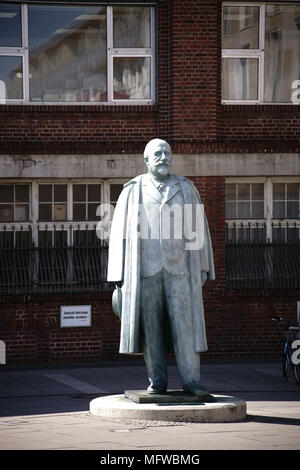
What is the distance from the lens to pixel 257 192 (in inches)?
917

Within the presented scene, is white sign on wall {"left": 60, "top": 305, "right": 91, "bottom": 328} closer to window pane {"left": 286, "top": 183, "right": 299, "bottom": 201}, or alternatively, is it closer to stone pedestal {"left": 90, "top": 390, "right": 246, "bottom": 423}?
window pane {"left": 286, "top": 183, "right": 299, "bottom": 201}

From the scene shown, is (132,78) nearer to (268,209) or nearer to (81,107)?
(81,107)

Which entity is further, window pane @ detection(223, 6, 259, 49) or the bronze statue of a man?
window pane @ detection(223, 6, 259, 49)

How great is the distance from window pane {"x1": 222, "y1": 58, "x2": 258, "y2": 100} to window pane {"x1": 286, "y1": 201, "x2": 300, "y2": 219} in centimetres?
222

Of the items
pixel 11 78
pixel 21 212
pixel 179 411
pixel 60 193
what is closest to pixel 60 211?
pixel 60 193

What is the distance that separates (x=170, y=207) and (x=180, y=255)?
58 cm

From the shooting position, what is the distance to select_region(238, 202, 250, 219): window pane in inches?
912

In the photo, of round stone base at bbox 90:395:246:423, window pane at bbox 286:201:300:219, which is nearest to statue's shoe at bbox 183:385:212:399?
round stone base at bbox 90:395:246:423

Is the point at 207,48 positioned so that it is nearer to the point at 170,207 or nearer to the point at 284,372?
the point at 284,372

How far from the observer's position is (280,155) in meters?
22.9

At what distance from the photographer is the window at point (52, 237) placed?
868 inches

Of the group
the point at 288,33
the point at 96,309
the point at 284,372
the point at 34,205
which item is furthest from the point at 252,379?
the point at 288,33

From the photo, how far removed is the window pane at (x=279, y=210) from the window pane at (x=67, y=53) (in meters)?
4.04

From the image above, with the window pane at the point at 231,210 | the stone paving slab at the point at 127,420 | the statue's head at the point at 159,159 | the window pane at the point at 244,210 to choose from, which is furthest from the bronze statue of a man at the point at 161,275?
the window pane at the point at 244,210
